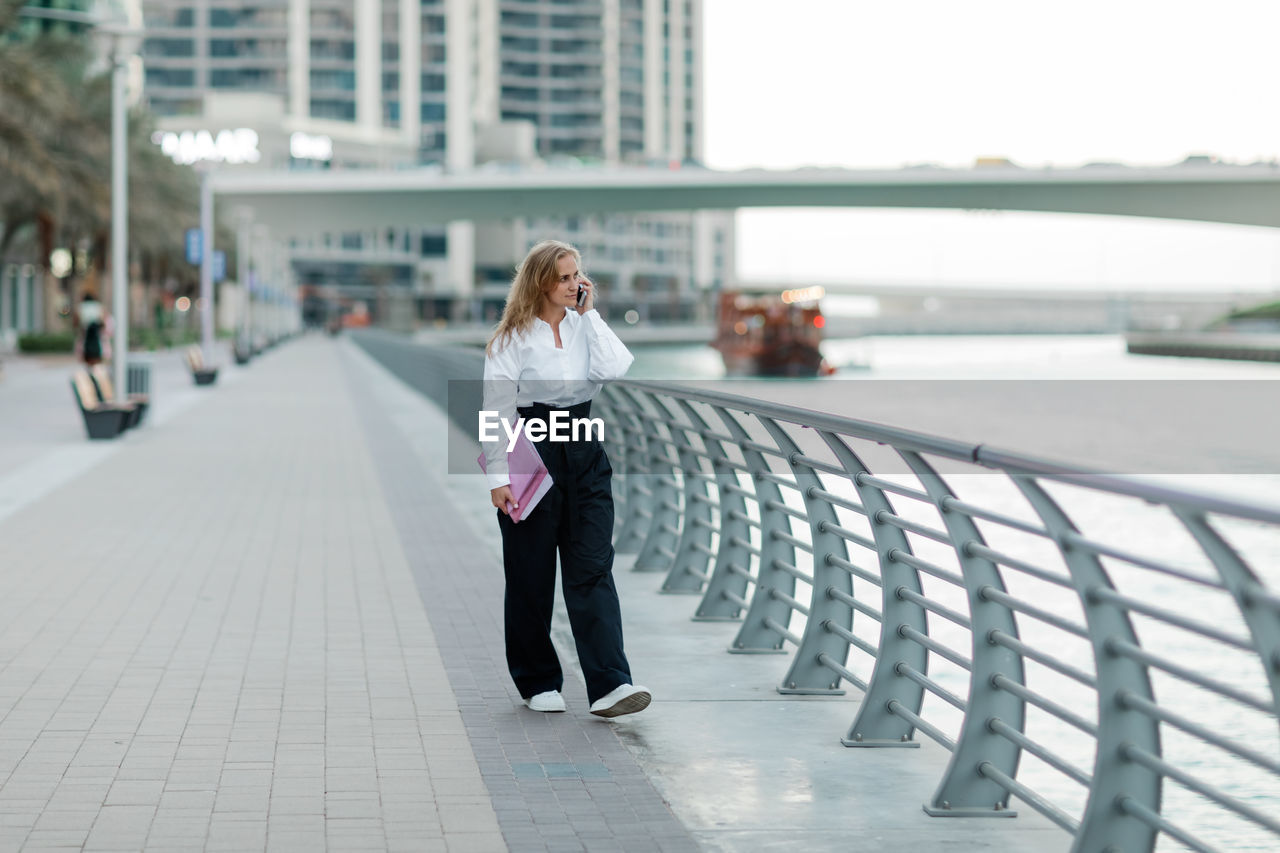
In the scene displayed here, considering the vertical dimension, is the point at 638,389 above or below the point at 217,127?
below

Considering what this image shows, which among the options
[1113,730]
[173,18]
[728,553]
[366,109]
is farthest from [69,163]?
[173,18]

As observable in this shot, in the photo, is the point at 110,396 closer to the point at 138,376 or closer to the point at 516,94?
the point at 138,376

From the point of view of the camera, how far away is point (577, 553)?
21.3 feet

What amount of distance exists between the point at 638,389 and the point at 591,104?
17614cm

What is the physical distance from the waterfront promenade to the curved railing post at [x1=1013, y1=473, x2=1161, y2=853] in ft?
2.34

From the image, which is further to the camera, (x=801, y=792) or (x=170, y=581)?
(x=170, y=581)

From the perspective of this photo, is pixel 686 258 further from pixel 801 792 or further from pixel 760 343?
pixel 801 792

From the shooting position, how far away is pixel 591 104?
600 feet

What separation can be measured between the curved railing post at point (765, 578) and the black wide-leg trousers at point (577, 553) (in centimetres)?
148

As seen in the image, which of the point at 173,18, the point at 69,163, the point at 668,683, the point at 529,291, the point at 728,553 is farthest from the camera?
the point at 173,18

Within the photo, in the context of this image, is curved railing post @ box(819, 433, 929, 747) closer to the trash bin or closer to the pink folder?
the pink folder


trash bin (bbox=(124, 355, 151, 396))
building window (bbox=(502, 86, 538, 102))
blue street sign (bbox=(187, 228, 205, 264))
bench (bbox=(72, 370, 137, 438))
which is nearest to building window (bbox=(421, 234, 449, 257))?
building window (bbox=(502, 86, 538, 102))

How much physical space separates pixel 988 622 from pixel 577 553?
5.88ft

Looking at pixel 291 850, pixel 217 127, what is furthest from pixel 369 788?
pixel 217 127
